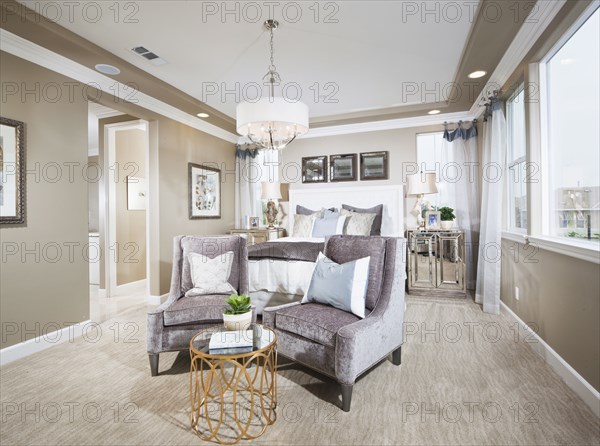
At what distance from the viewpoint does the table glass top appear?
5.66 ft

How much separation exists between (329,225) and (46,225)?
3.06 meters

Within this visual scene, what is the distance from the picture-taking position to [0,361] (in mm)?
2607

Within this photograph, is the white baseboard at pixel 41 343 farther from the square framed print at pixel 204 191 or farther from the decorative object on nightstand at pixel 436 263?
the decorative object on nightstand at pixel 436 263

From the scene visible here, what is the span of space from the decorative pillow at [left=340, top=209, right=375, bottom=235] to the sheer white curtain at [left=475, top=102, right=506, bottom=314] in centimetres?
134

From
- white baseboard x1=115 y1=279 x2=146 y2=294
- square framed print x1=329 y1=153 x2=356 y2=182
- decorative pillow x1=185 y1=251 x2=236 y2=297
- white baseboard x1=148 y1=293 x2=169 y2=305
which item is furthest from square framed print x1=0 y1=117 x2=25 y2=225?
square framed print x1=329 y1=153 x2=356 y2=182

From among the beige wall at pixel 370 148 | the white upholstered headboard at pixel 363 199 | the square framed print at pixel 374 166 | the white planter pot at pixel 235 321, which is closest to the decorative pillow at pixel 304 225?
the white upholstered headboard at pixel 363 199

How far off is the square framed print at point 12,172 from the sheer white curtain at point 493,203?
14.6 ft

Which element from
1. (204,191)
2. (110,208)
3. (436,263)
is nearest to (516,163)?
Answer: (436,263)

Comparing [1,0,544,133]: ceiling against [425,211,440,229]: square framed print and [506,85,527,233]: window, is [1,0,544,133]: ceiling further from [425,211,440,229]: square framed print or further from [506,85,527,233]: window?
[425,211,440,229]: square framed print

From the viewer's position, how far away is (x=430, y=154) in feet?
16.8

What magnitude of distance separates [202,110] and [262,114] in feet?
7.53

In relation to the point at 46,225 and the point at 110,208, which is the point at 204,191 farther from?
the point at 46,225

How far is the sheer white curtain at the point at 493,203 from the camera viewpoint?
3574mm

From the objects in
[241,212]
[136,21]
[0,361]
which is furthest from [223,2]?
[241,212]
